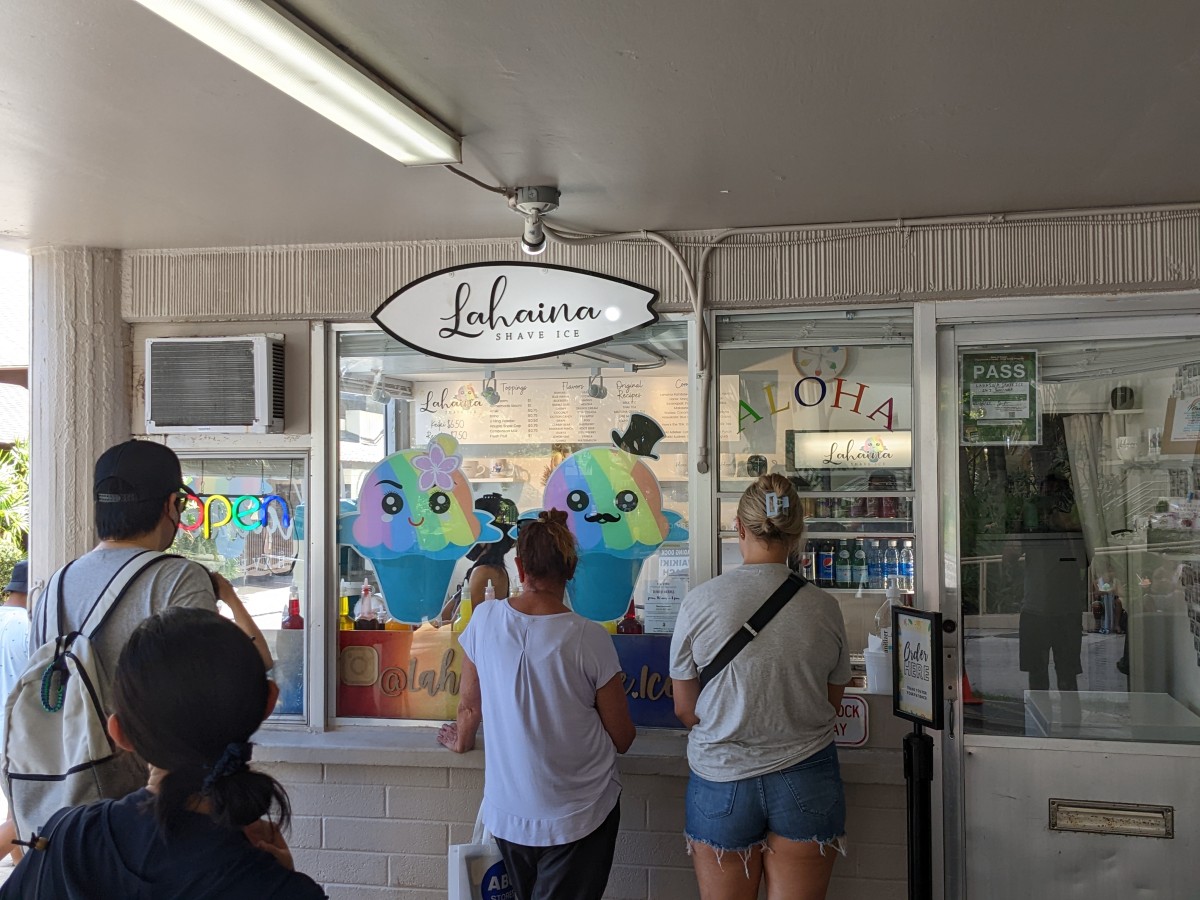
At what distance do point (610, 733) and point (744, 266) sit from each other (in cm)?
189

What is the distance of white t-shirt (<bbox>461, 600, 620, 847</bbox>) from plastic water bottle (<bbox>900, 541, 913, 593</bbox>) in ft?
4.54

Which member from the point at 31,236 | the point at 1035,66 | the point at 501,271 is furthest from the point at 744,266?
the point at 31,236

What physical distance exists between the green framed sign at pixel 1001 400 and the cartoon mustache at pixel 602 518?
1412 mm

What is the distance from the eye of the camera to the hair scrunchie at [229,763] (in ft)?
4.82

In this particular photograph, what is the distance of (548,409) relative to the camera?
13.5 feet

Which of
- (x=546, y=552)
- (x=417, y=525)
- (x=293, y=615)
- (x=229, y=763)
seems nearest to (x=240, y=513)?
(x=293, y=615)

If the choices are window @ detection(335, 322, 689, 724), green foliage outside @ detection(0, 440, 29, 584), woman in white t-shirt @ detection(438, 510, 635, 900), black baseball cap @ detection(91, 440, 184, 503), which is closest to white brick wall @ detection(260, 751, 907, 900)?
window @ detection(335, 322, 689, 724)

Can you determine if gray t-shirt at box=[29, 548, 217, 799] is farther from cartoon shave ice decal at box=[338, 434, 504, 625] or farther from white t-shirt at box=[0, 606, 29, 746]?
white t-shirt at box=[0, 606, 29, 746]

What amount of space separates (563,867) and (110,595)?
154cm

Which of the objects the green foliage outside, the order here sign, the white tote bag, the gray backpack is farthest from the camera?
the green foliage outside

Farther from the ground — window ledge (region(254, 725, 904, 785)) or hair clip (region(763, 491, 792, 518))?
hair clip (region(763, 491, 792, 518))

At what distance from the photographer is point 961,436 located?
381 cm

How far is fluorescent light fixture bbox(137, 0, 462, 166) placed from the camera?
2025 mm

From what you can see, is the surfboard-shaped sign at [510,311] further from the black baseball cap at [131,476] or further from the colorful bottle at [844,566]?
the black baseball cap at [131,476]
